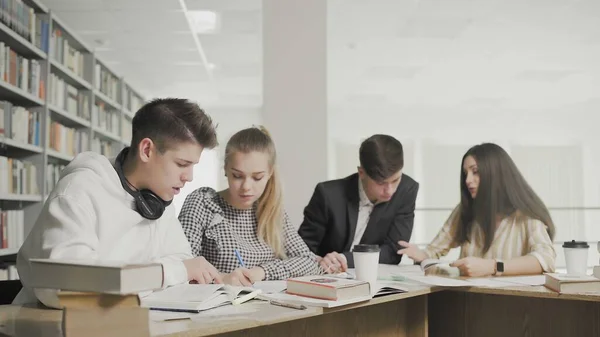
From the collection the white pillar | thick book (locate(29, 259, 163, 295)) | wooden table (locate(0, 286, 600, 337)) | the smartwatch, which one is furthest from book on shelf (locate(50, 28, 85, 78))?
thick book (locate(29, 259, 163, 295))

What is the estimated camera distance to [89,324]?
36.2 inches

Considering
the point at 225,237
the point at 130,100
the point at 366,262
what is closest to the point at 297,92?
the point at 225,237

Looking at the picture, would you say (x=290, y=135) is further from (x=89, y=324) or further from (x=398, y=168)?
(x=89, y=324)

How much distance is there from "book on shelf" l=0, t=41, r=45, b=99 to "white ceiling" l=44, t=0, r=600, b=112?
2.44 ft

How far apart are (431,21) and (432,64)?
4.40 feet

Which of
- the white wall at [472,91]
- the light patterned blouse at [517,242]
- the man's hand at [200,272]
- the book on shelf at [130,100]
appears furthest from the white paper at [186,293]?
the book on shelf at [130,100]

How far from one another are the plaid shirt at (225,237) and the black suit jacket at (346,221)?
1.39ft

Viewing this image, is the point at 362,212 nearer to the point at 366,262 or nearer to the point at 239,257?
the point at 239,257

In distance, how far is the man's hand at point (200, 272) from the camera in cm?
144

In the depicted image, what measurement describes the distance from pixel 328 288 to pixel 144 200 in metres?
0.48

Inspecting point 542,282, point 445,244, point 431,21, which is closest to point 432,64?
point 431,21

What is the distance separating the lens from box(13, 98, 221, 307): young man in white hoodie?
1.20m

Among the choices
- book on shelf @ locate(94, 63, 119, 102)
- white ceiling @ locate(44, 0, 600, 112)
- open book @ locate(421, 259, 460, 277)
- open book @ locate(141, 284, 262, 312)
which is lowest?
open book @ locate(421, 259, 460, 277)

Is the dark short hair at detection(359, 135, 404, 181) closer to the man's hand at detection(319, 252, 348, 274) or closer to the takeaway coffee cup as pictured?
the man's hand at detection(319, 252, 348, 274)
